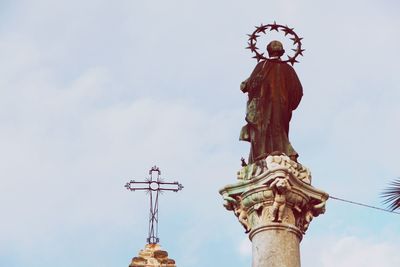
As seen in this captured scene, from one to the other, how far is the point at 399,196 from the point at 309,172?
537cm

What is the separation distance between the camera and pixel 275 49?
18.4 metres

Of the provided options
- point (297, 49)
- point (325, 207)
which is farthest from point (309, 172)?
point (297, 49)

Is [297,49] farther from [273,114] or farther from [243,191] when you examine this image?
[243,191]

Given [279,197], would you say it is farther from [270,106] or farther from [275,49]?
[275,49]

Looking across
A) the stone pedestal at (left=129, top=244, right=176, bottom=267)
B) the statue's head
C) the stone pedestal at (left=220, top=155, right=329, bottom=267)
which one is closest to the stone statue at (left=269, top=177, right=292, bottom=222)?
the stone pedestal at (left=220, top=155, right=329, bottom=267)

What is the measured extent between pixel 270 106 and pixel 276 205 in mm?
1655

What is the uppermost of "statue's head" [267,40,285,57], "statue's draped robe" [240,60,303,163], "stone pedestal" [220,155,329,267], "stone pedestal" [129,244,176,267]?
"stone pedestal" [129,244,176,267]

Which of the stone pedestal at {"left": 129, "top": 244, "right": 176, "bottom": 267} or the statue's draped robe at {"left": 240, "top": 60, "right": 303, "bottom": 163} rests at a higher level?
the stone pedestal at {"left": 129, "top": 244, "right": 176, "bottom": 267}

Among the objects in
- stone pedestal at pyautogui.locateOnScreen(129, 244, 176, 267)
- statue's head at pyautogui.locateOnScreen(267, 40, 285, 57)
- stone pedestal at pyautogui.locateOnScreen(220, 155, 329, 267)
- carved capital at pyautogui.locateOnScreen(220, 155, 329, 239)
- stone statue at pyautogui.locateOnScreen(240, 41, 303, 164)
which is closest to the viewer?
stone pedestal at pyautogui.locateOnScreen(220, 155, 329, 267)

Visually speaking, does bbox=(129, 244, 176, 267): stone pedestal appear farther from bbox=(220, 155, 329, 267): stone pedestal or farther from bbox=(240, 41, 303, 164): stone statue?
bbox=(220, 155, 329, 267): stone pedestal

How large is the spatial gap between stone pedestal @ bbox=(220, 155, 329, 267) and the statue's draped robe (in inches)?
14.5

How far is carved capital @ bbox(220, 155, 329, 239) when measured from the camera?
55.3 feet

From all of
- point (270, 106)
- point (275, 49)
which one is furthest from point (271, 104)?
point (275, 49)

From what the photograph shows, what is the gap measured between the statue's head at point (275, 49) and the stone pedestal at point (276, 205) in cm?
176
